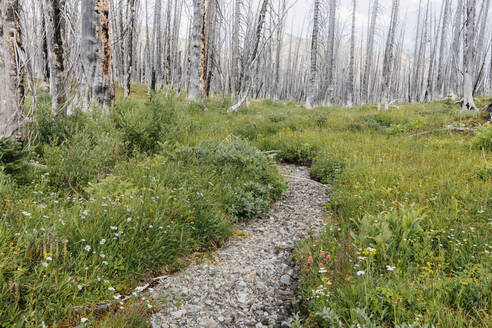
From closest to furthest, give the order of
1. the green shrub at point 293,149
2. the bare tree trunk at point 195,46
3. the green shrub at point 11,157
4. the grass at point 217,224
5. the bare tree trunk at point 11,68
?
the grass at point 217,224, the green shrub at point 11,157, the bare tree trunk at point 11,68, the green shrub at point 293,149, the bare tree trunk at point 195,46

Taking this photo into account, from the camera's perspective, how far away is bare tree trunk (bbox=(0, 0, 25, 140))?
4.18m

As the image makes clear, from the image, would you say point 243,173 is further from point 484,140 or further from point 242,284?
point 484,140

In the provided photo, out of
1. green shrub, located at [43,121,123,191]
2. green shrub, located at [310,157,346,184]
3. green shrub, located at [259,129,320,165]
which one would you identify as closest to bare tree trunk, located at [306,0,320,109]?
green shrub, located at [259,129,320,165]

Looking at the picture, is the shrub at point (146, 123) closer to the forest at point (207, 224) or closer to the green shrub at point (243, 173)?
the forest at point (207, 224)

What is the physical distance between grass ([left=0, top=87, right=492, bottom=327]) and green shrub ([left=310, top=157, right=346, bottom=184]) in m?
0.03

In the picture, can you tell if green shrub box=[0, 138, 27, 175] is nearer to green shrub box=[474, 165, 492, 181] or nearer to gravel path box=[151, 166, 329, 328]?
gravel path box=[151, 166, 329, 328]

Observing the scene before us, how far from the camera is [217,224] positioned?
3.76 metres

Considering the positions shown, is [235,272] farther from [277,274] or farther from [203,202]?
[203,202]

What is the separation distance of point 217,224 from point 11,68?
410cm

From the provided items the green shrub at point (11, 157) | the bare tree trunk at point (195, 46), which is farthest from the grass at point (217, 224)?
the bare tree trunk at point (195, 46)

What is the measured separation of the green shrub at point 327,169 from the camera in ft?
20.3

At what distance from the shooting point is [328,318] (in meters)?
2.08

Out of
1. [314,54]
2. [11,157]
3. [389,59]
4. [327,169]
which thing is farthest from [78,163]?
[389,59]

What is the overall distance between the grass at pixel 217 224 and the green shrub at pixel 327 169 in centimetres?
3
